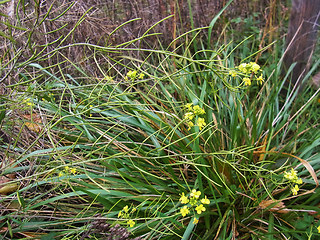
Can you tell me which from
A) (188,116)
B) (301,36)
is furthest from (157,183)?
(301,36)

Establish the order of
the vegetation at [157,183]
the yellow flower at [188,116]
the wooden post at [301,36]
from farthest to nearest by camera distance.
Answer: the wooden post at [301,36] → the vegetation at [157,183] → the yellow flower at [188,116]

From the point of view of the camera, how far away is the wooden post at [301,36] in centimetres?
206

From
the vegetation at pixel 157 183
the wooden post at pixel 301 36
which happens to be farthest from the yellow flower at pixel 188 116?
the wooden post at pixel 301 36

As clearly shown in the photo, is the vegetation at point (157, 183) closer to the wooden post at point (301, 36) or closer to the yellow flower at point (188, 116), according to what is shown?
the yellow flower at point (188, 116)

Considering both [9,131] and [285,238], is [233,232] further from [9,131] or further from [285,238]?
[9,131]

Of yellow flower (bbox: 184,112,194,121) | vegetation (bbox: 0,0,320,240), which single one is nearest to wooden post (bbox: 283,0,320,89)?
vegetation (bbox: 0,0,320,240)

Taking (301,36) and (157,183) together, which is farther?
(301,36)

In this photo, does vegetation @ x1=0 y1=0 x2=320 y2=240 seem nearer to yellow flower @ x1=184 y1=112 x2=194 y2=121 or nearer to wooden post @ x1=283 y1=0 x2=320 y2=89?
yellow flower @ x1=184 y1=112 x2=194 y2=121

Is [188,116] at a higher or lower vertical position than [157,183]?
higher

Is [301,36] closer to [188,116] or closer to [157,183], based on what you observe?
[188,116]

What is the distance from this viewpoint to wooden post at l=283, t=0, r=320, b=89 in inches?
81.2

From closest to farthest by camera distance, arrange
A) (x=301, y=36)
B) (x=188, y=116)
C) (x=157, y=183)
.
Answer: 1. (x=188, y=116)
2. (x=157, y=183)
3. (x=301, y=36)

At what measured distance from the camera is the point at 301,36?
7.12 ft

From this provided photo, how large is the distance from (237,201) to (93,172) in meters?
0.95
